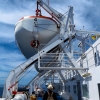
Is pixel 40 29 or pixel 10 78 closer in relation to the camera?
pixel 10 78

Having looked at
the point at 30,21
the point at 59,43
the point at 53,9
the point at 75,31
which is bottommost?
the point at 59,43

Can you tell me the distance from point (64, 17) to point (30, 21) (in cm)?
280

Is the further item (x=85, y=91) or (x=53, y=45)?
(x=53, y=45)

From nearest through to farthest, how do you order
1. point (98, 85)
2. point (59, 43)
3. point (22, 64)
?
point (98, 85), point (22, 64), point (59, 43)

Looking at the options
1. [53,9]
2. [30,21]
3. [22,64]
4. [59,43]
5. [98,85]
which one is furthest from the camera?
[53,9]

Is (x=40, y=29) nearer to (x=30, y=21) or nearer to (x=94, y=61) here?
(x=30, y=21)

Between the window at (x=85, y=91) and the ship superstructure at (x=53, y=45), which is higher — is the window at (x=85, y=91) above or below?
below

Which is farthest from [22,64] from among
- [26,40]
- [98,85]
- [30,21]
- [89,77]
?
[98,85]

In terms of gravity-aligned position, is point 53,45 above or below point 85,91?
above

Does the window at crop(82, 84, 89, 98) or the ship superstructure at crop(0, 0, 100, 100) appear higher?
the ship superstructure at crop(0, 0, 100, 100)

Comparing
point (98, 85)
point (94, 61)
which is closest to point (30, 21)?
point (94, 61)

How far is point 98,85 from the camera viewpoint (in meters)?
7.57

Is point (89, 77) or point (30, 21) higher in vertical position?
point (30, 21)

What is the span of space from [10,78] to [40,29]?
14.9ft
